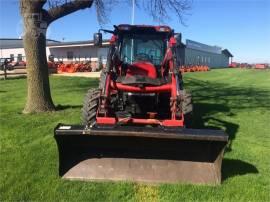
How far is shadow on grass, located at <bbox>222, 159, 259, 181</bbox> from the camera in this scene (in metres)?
5.33

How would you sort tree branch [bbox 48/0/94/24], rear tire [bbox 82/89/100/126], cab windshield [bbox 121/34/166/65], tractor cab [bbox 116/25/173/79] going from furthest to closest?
1. tree branch [bbox 48/0/94/24]
2. cab windshield [bbox 121/34/166/65]
3. tractor cab [bbox 116/25/173/79]
4. rear tire [bbox 82/89/100/126]

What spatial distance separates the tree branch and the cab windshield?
2691mm

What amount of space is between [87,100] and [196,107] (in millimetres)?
5130

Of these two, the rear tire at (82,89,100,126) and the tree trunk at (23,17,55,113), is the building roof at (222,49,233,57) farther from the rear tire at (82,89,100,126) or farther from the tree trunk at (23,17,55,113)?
the rear tire at (82,89,100,126)

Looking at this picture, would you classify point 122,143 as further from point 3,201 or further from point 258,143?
point 258,143

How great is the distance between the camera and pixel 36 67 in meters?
9.41

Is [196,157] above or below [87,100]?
below

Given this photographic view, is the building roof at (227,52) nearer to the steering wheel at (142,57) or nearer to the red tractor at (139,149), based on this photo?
the steering wheel at (142,57)

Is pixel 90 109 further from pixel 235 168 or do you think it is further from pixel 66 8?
pixel 66 8

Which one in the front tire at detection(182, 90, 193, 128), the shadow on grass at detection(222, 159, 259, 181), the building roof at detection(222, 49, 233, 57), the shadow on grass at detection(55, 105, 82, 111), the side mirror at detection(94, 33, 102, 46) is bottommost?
the shadow on grass at detection(222, 159, 259, 181)

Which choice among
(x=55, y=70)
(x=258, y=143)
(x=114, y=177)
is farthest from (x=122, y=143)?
(x=55, y=70)

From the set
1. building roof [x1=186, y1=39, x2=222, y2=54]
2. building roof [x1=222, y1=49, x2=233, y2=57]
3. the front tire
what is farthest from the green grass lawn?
building roof [x1=222, y1=49, x2=233, y2=57]

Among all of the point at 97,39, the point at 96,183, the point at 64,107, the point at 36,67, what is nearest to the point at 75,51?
the point at 64,107

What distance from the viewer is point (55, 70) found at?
30375 millimetres
